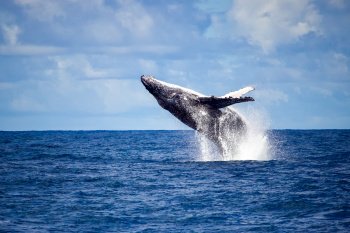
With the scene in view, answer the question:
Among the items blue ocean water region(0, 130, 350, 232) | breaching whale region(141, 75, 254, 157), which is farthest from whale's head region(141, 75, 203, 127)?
blue ocean water region(0, 130, 350, 232)

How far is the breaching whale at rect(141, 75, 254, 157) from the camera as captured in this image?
16.8 metres

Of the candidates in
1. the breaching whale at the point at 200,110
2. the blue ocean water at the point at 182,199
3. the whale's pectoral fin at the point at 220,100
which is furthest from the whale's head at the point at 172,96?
the blue ocean water at the point at 182,199

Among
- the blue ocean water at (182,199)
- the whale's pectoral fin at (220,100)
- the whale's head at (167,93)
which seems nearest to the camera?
the blue ocean water at (182,199)

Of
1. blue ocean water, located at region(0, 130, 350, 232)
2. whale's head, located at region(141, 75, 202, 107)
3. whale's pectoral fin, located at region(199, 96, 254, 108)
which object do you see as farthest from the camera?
whale's head, located at region(141, 75, 202, 107)

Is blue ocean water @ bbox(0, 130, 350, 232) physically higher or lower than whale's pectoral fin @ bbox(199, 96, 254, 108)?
lower

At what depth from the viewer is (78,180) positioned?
15094 mm

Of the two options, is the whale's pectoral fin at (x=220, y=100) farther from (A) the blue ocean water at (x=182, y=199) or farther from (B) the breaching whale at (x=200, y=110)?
(A) the blue ocean water at (x=182, y=199)

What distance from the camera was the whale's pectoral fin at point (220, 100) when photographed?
49.1 feet

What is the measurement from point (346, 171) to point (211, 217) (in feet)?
27.8

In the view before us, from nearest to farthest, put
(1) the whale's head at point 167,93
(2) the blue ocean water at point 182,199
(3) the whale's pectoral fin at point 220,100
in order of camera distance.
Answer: (2) the blue ocean water at point 182,199, (3) the whale's pectoral fin at point 220,100, (1) the whale's head at point 167,93

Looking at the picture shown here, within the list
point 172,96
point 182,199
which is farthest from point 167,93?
→ point 182,199

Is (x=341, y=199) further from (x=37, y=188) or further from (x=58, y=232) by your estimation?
(x=37, y=188)

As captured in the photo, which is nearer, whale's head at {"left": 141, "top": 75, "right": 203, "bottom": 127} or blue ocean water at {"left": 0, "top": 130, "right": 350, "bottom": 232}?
blue ocean water at {"left": 0, "top": 130, "right": 350, "bottom": 232}

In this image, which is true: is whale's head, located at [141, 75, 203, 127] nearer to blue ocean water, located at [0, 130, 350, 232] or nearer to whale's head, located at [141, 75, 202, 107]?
whale's head, located at [141, 75, 202, 107]
